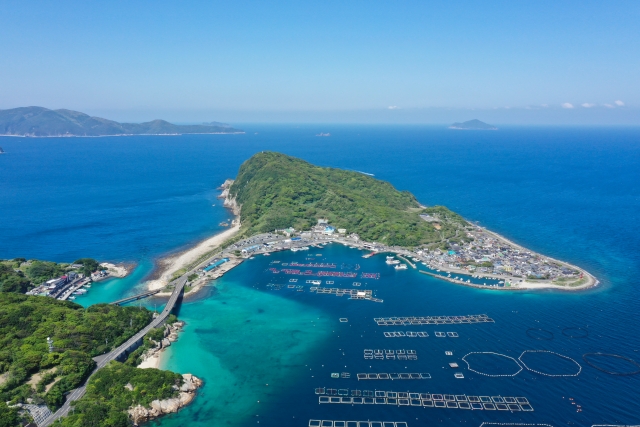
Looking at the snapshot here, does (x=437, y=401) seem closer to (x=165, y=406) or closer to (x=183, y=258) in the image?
(x=165, y=406)

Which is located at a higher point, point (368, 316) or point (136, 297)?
point (136, 297)

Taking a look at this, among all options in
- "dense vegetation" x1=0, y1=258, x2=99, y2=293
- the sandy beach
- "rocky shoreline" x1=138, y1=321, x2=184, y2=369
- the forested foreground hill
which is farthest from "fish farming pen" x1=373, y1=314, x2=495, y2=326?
"dense vegetation" x1=0, y1=258, x2=99, y2=293

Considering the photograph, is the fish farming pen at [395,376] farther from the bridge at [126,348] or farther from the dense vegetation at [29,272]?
the dense vegetation at [29,272]

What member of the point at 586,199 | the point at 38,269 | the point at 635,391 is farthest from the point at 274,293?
the point at 586,199

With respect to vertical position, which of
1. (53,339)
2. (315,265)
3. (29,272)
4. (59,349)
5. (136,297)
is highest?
(29,272)

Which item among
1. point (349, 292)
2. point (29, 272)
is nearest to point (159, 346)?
point (349, 292)

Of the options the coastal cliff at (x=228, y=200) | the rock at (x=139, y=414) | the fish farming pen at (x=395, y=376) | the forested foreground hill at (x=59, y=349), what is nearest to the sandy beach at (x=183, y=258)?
the forested foreground hill at (x=59, y=349)
